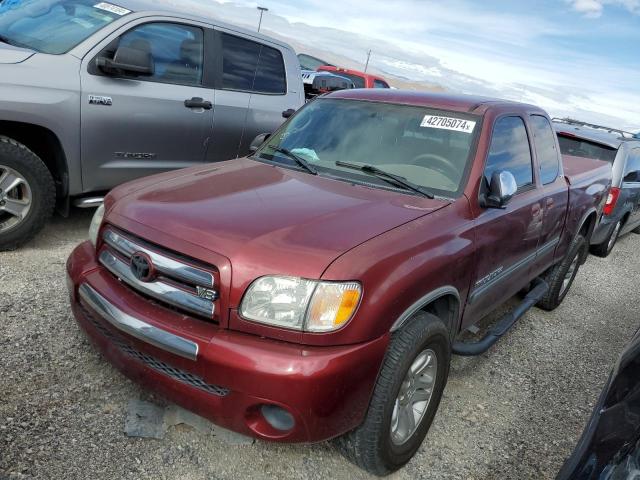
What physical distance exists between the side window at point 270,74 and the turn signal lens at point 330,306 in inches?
151

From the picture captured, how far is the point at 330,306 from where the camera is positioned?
2.01 meters

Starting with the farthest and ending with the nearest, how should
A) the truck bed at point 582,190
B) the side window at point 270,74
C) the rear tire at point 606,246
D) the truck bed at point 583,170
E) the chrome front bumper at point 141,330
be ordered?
the rear tire at point 606,246 → the side window at point 270,74 → the truck bed at point 583,170 → the truck bed at point 582,190 → the chrome front bumper at point 141,330

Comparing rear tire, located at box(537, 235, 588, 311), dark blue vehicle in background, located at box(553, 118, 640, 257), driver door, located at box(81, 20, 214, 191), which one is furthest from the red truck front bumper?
dark blue vehicle in background, located at box(553, 118, 640, 257)

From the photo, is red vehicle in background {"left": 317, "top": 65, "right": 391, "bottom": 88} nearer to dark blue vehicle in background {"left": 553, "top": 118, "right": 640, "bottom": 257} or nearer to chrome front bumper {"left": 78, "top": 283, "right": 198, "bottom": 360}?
dark blue vehicle in background {"left": 553, "top": 118, "right": 640, "bottom": 257}

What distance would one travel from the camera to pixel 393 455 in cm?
237

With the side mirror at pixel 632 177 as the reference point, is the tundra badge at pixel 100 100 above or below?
above

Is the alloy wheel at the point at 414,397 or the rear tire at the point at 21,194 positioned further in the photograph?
the rear tire at the point at 21,194

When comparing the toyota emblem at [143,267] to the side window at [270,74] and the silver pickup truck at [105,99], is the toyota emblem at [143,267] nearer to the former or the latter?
the silver pickup truck at [105,99]

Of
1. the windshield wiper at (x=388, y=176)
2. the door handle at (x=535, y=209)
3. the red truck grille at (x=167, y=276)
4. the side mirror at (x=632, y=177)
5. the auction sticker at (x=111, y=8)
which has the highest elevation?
the auction sticker at (x=111, y=8)

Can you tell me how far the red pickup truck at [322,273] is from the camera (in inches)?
79.0

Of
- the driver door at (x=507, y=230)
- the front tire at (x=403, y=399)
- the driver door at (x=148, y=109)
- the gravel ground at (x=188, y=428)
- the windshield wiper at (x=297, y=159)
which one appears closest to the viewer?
the front tire at (x=403, y=399)

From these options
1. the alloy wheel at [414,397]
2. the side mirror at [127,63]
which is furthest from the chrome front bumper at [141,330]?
the side mirror at [127,63]

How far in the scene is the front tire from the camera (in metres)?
2.17

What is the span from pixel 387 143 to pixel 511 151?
0.88 m
